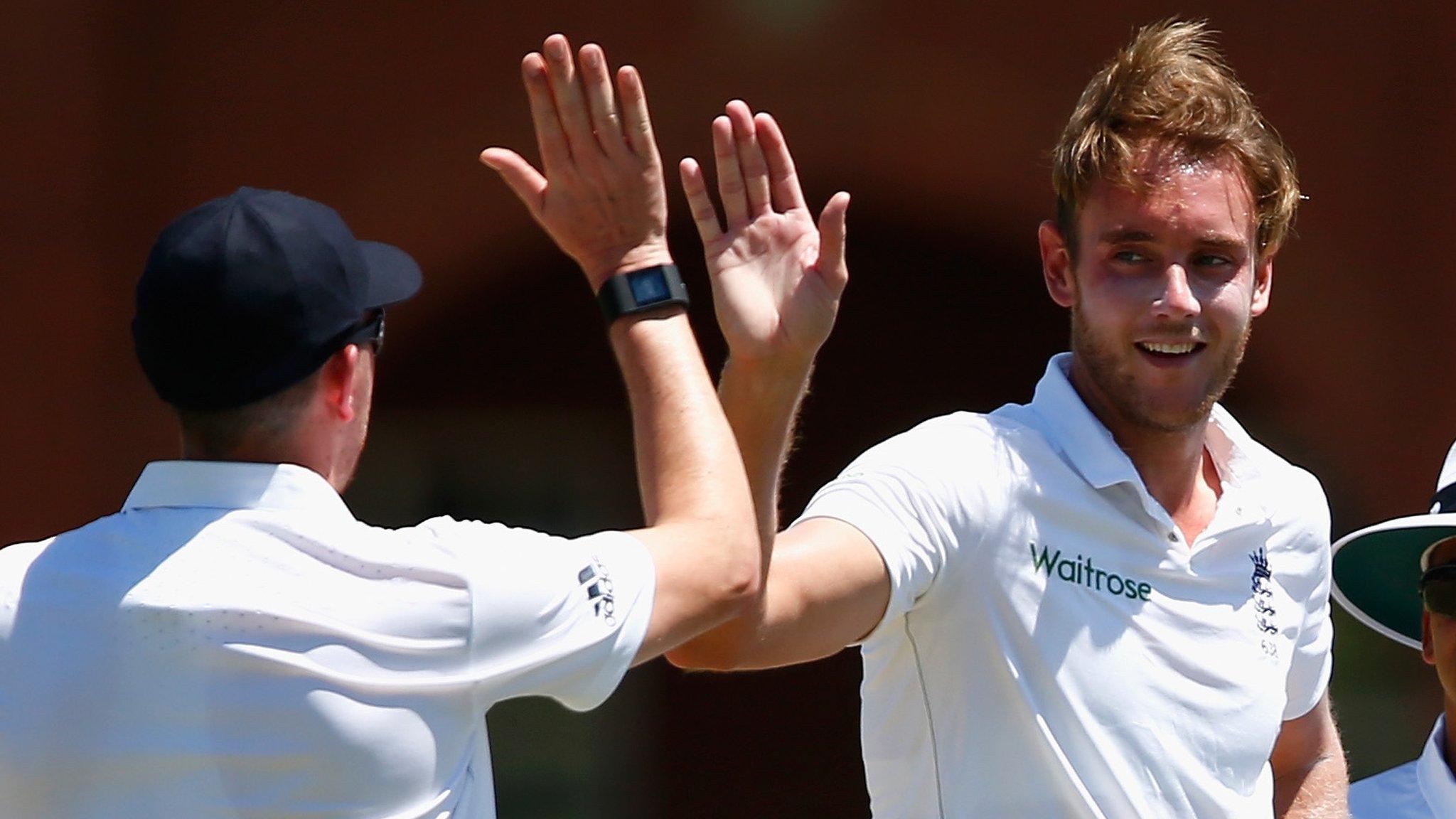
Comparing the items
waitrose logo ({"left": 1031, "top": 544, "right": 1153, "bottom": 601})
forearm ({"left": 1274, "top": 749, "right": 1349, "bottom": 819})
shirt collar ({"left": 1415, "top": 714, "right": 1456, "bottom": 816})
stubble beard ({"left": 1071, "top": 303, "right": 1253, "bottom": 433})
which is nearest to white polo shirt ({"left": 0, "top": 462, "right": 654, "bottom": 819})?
waitrose logo ({"left": 1031, "top": 544, "right": 1153, "bottom": 601})

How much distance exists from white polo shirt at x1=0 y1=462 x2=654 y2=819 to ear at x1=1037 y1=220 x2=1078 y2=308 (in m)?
1.19

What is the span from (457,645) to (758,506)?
0.56m

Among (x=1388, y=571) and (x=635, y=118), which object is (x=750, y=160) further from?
(x=1388, y=571)

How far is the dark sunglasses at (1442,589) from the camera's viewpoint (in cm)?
270

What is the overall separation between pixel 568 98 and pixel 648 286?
8.9 inches

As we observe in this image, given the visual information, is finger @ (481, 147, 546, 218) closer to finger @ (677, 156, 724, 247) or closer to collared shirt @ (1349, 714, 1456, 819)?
finger @ (677, 156, 724, 247)

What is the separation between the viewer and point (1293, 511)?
8.99ft

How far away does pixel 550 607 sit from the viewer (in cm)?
174

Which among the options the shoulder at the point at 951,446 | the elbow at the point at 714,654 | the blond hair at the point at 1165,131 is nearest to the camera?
the elbow at the point at 714,654

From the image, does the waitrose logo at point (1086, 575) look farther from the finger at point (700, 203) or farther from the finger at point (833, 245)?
the finger at point (700, 203)

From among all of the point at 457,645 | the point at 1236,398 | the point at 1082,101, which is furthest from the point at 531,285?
the point at 457,645

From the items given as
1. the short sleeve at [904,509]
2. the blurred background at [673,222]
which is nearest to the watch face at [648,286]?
the short sleeve at [904,509]

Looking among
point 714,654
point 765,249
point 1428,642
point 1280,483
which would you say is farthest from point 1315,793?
point 765,249

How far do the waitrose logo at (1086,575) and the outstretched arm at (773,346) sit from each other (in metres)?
0.27
